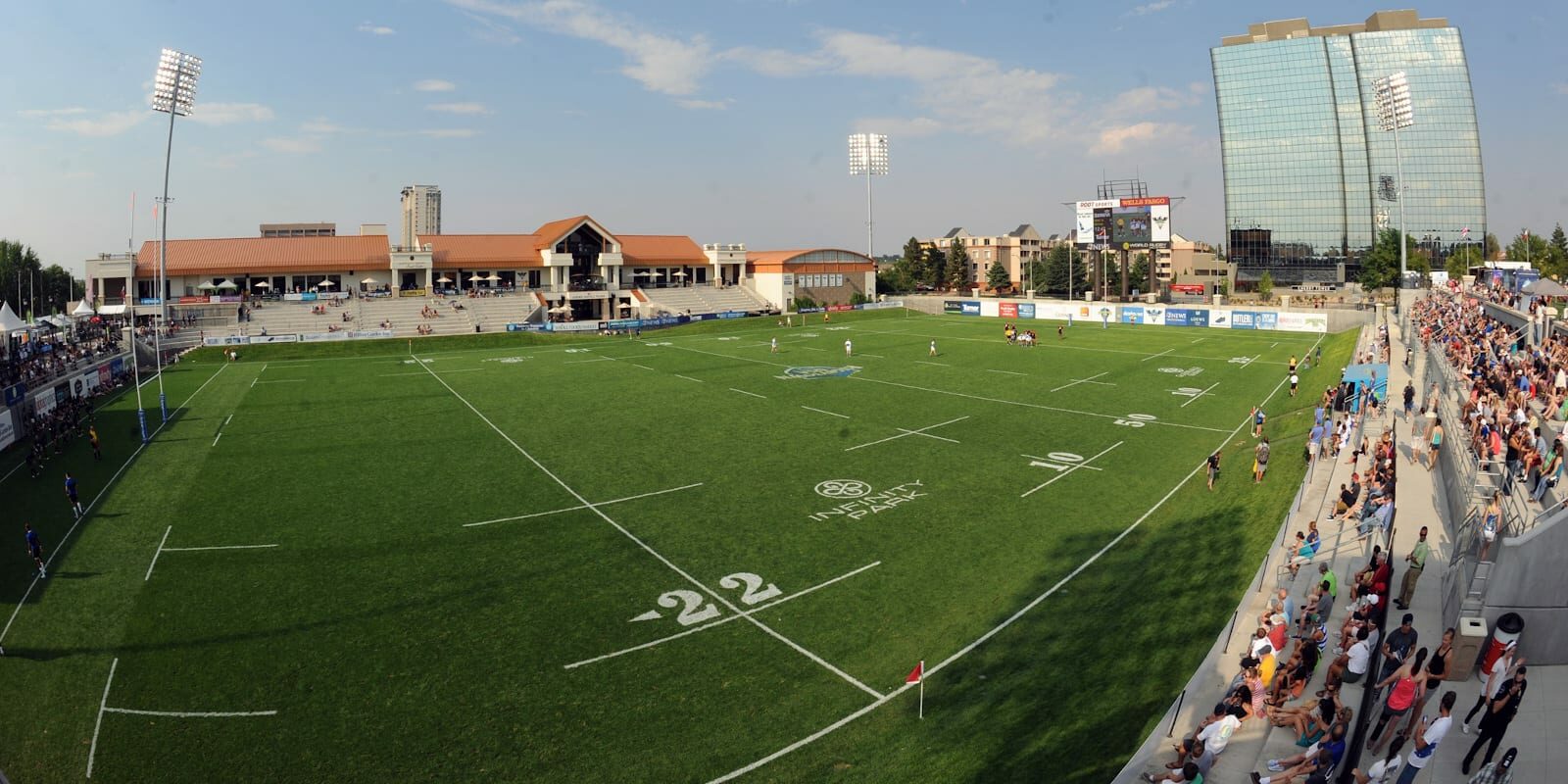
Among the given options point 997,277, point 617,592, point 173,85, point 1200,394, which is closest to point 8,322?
point 173,85

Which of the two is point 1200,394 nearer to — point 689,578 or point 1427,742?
point 689,578

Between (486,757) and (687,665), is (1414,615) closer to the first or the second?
(687,665)

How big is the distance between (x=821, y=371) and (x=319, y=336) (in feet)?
139

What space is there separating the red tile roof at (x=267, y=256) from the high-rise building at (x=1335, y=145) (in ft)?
417

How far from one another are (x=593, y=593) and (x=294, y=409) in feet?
96.0

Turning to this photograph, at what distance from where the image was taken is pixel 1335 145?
128375 mm

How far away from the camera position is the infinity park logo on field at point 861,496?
22.9 meters

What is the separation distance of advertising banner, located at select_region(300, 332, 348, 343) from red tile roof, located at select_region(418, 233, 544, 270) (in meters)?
19.0

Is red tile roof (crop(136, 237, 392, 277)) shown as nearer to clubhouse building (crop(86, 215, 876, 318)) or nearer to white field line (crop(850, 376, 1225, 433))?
clubhouse building (crop(86, 215, 876, 318))

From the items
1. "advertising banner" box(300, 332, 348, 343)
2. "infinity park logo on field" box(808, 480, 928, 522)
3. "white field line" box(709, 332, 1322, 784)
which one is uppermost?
"advertising banner" box(300, 332, 348, 343)

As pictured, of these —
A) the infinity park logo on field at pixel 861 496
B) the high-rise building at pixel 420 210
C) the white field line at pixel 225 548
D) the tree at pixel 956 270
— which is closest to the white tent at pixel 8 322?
the white field line at pixel 225 548

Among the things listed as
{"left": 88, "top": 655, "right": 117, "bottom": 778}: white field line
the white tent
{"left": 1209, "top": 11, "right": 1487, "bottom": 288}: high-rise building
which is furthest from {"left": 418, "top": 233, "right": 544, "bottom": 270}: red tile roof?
{"left": 1209, "top": 11, "right": 1487, "bottom": 288}: high-rise building

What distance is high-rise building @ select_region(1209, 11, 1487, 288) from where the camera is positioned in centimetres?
12481

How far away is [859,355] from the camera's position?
187 feet
